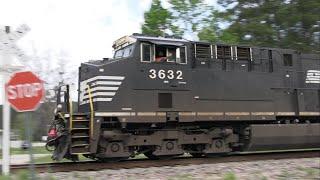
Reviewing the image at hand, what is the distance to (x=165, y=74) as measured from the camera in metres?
14.0

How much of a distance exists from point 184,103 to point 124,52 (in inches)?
102

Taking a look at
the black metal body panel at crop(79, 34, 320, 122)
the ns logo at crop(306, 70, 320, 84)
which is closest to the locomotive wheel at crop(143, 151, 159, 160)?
the black metal body panel at crop(79, 34, 320, 122)

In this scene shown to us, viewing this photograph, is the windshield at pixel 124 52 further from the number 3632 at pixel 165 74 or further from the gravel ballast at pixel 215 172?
the gravel ballast at pixel 215 172

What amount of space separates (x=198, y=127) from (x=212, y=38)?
16.9 meters

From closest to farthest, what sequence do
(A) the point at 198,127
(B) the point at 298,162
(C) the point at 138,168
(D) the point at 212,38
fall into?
(C) the point at 138,168
(B) the point at 298,162
(A) the point at 198,127
(D) the point at 212,38

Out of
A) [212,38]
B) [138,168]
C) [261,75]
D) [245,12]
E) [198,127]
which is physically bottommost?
[138,168]

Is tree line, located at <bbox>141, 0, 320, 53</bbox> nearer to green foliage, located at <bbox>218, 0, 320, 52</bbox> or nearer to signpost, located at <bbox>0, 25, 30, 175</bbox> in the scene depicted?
green foliage, located at <bbox>218, 0, 320, 52</bbox>

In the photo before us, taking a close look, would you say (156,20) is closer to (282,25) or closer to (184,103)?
(282,25)

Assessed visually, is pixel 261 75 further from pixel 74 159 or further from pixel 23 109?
pixel 23 109

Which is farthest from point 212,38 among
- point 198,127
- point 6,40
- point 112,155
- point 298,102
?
point 6,40

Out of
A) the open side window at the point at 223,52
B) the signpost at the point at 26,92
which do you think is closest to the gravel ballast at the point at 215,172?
the signpost at the point at 26,92

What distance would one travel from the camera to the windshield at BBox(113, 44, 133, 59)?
13969 millimetres

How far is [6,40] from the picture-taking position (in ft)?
32.3

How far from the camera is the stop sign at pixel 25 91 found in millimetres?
7246
